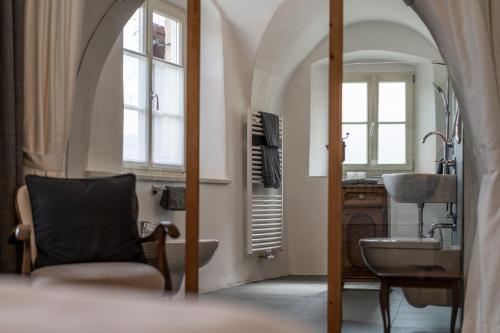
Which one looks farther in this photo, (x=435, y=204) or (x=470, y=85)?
(x=435, y=204)

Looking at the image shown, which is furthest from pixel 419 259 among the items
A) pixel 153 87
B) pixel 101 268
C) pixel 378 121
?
pixel 153 87

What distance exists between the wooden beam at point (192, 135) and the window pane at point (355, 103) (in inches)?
37.5

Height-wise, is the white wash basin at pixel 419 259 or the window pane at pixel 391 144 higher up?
the window pane at pixel 391 144

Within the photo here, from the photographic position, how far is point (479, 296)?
3838 millimetres

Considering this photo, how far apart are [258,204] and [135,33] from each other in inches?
86.5

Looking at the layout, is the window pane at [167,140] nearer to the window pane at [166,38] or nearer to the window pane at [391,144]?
the window pane at [166,38]

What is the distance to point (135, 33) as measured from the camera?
555cm

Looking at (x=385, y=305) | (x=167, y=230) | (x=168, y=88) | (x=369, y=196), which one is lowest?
(x=385, y=305)

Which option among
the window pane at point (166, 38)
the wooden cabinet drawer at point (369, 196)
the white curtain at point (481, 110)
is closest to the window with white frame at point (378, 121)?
the wooden cabinet drawer at point (369, 196)

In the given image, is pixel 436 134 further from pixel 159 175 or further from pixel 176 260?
pixel 159 175

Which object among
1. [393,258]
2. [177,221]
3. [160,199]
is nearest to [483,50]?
[393,258]

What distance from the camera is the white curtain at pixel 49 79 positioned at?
4383 mm

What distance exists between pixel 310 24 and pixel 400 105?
2.26 m

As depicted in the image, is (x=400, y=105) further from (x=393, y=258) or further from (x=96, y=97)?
(x=96, y=97)
